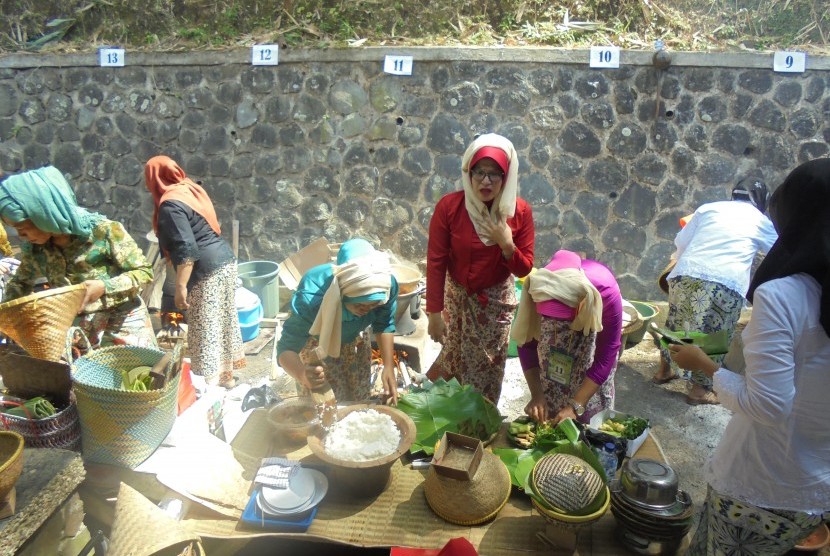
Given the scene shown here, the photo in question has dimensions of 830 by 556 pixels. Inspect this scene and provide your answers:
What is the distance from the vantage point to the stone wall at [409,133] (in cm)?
552

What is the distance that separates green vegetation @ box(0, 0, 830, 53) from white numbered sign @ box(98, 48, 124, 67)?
25 centimetres

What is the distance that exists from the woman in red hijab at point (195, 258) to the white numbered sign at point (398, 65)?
107 inches

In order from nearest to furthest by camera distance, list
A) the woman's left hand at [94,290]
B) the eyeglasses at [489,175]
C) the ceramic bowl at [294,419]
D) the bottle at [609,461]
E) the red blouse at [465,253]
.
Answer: the bottle at [609,461]
the ceramic bowl at [294,419]
the woman's left hand at [94,290]
the eyeglasses at [489,175]
the red blouse at [465,253]

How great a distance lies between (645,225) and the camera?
19.2ft

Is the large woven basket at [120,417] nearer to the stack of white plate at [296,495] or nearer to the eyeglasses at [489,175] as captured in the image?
the stack of white plate at [296,495]

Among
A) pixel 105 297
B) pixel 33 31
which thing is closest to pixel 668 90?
pixel 105 297

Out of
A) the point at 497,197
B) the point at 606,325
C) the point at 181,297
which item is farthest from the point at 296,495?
the point at 181,297

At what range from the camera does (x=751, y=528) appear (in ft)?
6.19

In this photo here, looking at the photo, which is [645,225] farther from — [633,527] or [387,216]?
[633,527]

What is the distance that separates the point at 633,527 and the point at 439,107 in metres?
4.82

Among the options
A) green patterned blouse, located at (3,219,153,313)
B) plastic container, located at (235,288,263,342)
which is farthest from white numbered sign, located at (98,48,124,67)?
green patterned blouse, located at (3,219,153,313)

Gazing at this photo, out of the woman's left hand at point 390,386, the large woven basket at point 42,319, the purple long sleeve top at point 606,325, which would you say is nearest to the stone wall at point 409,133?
the purple long sleeve top at point 606,325

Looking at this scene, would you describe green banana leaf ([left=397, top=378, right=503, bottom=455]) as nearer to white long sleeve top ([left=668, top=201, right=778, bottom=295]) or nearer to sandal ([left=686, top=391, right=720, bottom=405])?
white long sleeve top ([left=668, top=201, right=778, bottom=295])

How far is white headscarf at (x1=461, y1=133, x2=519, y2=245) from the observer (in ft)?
10.2
